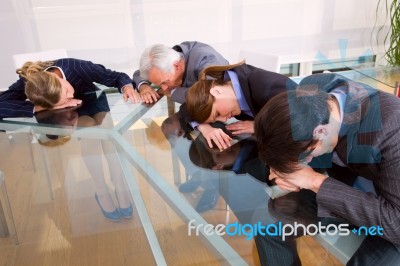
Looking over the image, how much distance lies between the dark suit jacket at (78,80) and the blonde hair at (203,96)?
2.35ft

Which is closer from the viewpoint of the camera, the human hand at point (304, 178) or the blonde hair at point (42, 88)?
the human hand at point (304, 178)

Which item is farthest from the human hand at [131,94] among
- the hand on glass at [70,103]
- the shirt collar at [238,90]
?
the shirt collar at [238,90]

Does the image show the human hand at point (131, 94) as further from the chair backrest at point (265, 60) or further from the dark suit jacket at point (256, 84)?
the chair backrest at point (265, 60)

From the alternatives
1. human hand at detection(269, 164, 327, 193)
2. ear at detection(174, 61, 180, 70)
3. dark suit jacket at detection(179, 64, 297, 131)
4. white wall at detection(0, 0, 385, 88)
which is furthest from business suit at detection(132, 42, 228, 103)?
white wall at detection(0, 0, 385, 88)

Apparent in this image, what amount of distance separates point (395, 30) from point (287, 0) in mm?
1031

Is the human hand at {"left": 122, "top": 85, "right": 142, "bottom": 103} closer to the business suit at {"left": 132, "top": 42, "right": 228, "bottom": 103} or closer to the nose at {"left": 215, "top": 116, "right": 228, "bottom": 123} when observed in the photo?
the business suit at {"left": 132, "top": 42, "right": 228, "bottom": 103}

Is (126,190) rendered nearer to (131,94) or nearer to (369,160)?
(131,94)

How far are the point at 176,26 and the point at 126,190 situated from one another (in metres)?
1.90

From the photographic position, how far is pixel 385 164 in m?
0.62

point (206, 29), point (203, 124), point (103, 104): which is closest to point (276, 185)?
point (203, 124)

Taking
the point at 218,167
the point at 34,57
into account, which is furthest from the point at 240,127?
the point at 34,57

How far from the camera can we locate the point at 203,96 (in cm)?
114

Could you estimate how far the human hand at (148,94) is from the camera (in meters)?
1.63

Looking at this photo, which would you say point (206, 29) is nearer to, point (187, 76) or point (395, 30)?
point (187, 76)
